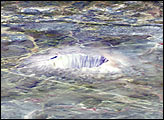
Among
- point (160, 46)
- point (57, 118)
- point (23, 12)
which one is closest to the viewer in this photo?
point (57, 118)

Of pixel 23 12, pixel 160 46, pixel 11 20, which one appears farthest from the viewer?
pixel 23 12

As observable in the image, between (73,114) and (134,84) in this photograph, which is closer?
(73,114)

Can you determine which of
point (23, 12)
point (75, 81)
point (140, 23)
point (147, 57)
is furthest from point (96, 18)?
point (75, 81)

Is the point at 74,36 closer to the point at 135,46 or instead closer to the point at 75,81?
the point at 135,46

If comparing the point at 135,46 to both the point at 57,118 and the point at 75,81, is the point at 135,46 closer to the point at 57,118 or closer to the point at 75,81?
the point at 75,81

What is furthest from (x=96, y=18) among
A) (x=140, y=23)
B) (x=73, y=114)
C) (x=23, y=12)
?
(x=73, y=114)

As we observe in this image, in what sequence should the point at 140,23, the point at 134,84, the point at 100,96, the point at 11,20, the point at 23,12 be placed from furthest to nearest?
the point at 23,12
the point at 11,20
the point at 140,23
the point at 134,84
the point at 100,96
